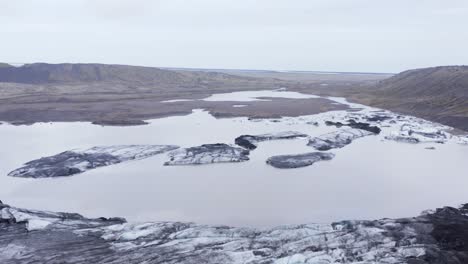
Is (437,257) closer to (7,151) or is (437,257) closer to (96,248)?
(96,248)

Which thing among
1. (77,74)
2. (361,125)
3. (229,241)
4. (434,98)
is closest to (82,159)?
(229,241)

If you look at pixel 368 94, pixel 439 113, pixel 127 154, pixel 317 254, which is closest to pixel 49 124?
pixel 127 154

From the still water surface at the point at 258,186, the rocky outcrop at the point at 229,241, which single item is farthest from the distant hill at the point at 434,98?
the rocky outcrop at the point at 229,241

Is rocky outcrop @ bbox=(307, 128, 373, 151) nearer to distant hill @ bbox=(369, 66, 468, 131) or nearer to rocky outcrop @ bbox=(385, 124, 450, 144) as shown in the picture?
rocky outcrop @ bbox=(385, 124, 450, 144)

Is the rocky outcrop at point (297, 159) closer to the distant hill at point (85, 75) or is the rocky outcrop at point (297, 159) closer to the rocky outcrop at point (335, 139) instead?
the rocky outcrop at point (335, 139)

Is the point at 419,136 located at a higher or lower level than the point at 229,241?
higher

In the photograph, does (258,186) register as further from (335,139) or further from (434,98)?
(434,98)

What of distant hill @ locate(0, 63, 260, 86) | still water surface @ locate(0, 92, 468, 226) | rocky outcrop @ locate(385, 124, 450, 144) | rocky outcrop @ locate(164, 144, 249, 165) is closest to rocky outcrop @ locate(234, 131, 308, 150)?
still water surface @ locate(0, 92, 468, 226)
